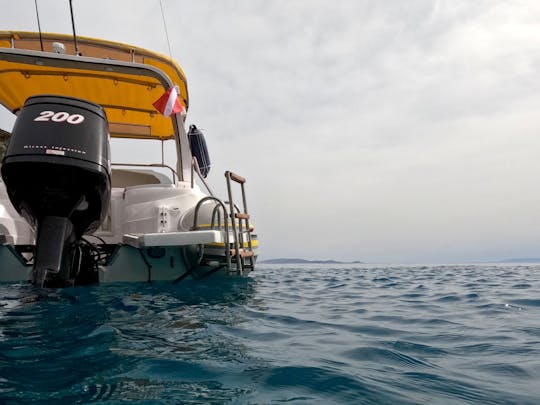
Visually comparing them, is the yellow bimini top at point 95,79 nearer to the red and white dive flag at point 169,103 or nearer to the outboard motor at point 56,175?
the red and white dive flag at point 169,103

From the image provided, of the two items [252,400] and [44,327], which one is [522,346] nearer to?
[252,400]

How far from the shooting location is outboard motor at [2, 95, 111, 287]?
3.10 meters

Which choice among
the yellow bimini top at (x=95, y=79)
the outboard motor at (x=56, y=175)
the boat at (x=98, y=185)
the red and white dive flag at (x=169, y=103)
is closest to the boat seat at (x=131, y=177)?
the boat at (x=98, y=185)

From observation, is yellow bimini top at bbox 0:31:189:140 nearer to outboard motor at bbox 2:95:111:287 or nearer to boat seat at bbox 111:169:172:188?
boat seat at bbox 111:169:172:188

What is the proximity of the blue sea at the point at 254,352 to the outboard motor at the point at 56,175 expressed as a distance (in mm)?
372

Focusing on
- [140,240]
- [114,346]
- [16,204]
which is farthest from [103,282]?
[114,346]

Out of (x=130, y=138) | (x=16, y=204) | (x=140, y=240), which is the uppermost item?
(x=130, y=138)

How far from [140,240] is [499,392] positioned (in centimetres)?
370

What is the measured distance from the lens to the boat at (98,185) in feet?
10.4

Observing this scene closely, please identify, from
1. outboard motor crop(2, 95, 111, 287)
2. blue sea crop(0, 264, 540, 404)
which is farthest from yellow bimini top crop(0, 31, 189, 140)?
blue sea crop(0, 264, 540, 404)

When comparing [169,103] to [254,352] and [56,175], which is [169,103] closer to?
[56,175]

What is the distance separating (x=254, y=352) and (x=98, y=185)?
2168 mm

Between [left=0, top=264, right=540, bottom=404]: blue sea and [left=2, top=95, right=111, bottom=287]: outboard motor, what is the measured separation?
37 centimetres

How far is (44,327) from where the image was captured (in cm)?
229
